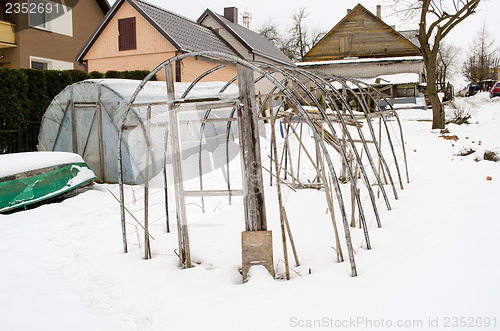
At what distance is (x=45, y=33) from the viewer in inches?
695

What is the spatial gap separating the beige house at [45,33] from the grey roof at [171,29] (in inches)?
43.9

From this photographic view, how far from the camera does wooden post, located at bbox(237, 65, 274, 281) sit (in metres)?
3.72

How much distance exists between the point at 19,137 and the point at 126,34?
390 inches

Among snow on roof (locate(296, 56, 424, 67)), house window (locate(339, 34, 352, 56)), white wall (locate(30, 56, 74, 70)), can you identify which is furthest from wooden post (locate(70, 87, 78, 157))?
house window (locate(339, 34, 352, 56))

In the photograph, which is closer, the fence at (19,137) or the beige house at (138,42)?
the fence at (19,137)

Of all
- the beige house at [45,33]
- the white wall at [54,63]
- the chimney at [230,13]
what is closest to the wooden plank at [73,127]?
the beige house at [45,33]

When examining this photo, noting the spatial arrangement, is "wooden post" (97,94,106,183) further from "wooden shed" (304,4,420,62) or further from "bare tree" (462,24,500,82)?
"bare tree" (462,24,500,82)

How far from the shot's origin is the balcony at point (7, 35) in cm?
1614

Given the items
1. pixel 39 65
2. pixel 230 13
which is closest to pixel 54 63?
pixel 39 65

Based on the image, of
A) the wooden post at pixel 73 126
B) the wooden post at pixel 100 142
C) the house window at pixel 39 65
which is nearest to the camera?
the wooden post at pixel 100 142

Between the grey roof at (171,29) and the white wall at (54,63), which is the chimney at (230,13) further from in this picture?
the white wall at (54,63)

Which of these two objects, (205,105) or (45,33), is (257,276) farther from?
(45,33)

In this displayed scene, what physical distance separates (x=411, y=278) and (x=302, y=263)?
1.16 metres

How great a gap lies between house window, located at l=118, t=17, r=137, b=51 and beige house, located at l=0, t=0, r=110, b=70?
289 centimetres
